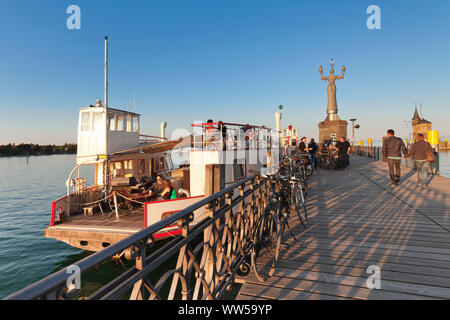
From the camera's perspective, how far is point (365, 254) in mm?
3984

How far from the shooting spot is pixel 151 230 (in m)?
1.69

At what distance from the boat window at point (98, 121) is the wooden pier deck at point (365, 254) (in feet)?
35.8

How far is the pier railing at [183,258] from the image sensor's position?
1.12m

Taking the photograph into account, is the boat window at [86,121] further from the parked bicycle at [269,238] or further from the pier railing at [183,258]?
the pier railing at [183,258]

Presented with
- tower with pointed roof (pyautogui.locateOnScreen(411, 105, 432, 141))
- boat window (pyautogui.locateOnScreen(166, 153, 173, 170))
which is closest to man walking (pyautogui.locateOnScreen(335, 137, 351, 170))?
boat window (pyautogui.locateOnScreen(166, 153, 173, 170))

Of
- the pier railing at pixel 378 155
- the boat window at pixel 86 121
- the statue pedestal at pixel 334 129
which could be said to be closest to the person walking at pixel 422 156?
the pier railing at pixel 378 155

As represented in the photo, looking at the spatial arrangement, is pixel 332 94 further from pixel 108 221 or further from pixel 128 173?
pixel 108 221

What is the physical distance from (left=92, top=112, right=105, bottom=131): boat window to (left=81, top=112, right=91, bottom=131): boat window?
28 cm

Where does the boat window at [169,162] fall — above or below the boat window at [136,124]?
below

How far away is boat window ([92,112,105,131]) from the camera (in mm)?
12258
